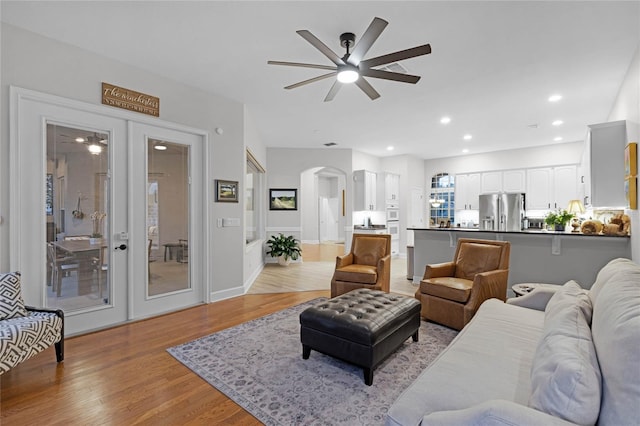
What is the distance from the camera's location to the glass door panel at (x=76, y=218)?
118 inches

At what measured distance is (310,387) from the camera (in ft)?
7.16

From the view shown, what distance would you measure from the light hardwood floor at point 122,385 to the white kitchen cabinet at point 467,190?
7.37 metres

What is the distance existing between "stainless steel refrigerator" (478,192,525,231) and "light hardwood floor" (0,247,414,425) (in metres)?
6.56

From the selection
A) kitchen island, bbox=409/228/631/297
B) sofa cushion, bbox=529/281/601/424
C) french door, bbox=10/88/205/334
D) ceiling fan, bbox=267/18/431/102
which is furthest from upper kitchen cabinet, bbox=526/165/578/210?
french door, bbox=10/88/205/334

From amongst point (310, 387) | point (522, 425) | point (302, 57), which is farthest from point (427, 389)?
point (302, 57)

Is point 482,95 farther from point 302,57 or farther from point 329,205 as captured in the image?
point 329,205

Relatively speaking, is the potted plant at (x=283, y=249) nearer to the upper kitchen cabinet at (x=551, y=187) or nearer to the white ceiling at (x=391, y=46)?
the white ceiling at (x=391, y=46)

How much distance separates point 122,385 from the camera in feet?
7.34

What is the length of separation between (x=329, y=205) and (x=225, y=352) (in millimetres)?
10453

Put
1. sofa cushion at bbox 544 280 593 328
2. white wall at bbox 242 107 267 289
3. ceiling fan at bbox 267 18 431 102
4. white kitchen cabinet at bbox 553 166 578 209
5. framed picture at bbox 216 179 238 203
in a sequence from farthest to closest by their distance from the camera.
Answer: white kitchen cabinet at bbox 553 166 578 209 < white wall at bbox 242 107 267 289 < framed picture at bbox 216 179 238 203 < ceiling fan at bbox 267 18 431 102 < sofa cushion at bbox 544 280 593 328

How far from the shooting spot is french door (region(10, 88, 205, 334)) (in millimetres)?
2836

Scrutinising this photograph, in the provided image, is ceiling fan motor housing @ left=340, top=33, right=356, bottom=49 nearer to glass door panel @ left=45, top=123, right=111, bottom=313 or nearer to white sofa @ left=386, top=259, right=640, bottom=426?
white sofa @ left=386, top=259, right=640, bottom=426

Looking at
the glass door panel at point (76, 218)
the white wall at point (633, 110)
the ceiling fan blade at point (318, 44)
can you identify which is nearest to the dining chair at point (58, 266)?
the glass door panel at point (76, 218)

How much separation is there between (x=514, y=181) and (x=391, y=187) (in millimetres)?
3139
